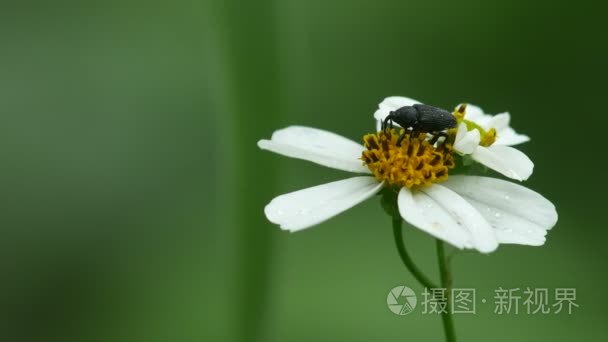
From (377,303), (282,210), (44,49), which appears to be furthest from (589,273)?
(44,49)

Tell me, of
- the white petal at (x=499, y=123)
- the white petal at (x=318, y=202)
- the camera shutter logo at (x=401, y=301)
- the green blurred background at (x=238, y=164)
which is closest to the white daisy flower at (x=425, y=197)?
the white petal at (x=318, y=202)

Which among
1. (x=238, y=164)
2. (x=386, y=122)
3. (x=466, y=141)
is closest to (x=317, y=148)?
(x=386, y=122)

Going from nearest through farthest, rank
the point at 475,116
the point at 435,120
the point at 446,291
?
the point at 446,291, the point at 435,120, the point at 475,116

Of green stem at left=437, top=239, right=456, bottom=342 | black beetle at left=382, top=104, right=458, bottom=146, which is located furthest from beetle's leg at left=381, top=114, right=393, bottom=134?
green stem at left=437, top=239, right=456, bottom=342

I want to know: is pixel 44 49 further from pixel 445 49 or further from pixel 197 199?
pixel 445 49

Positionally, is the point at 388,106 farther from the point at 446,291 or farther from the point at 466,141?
the point at 446,291
